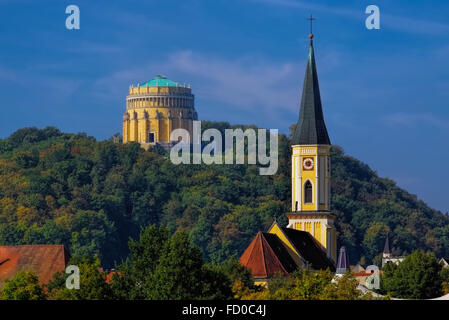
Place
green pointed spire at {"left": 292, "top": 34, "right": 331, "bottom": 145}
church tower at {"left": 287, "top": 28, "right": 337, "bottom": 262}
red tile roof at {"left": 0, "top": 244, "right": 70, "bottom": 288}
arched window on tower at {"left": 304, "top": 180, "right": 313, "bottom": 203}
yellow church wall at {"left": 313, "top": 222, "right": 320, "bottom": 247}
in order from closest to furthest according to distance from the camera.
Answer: red tile roof at {"left": 0, "top": 244, "right": 70, "bottom": 288}
yellow church wall at {"left": 313, "top": 222, "right": 320, "bottom": 247}
church tower at {"left": 287, "top": 28, "right": 337, "bottom": 262}
arched window on tower at {"left": 304, "top": 180, "right": 313, "bottom": 203}
green pointed spire at {"left": 292, "top": 34, "right": 331, "bottom": 145}

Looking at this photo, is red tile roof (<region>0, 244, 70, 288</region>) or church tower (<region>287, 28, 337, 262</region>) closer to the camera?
red tile roof (<region>0, 244, 70, 288</region>)

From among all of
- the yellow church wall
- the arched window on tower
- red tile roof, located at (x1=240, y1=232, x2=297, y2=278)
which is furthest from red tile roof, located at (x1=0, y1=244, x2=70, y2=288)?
the arched window on tower

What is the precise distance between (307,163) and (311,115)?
4.41 meters

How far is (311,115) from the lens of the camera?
124 metres

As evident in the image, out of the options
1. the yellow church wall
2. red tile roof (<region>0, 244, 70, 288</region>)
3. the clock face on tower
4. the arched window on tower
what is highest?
the clock face on tower

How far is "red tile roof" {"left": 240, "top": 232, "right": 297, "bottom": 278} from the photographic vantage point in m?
101

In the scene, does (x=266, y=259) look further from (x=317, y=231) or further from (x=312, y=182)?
(x=312, y=182)

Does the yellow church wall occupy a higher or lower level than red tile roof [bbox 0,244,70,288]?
higher

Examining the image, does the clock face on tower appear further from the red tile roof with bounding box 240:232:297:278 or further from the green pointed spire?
the red tile roof with bounding box 240:232:297:278

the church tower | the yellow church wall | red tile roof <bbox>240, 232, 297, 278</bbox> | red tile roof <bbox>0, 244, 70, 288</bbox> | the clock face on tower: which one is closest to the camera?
red tile roof <bbox>0, 244, 70, 288</bbox>

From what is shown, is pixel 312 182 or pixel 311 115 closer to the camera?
pixel 312 182

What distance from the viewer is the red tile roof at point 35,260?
94.7 metres

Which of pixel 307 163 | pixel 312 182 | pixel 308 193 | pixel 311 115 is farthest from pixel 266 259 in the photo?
pixel 311 115
